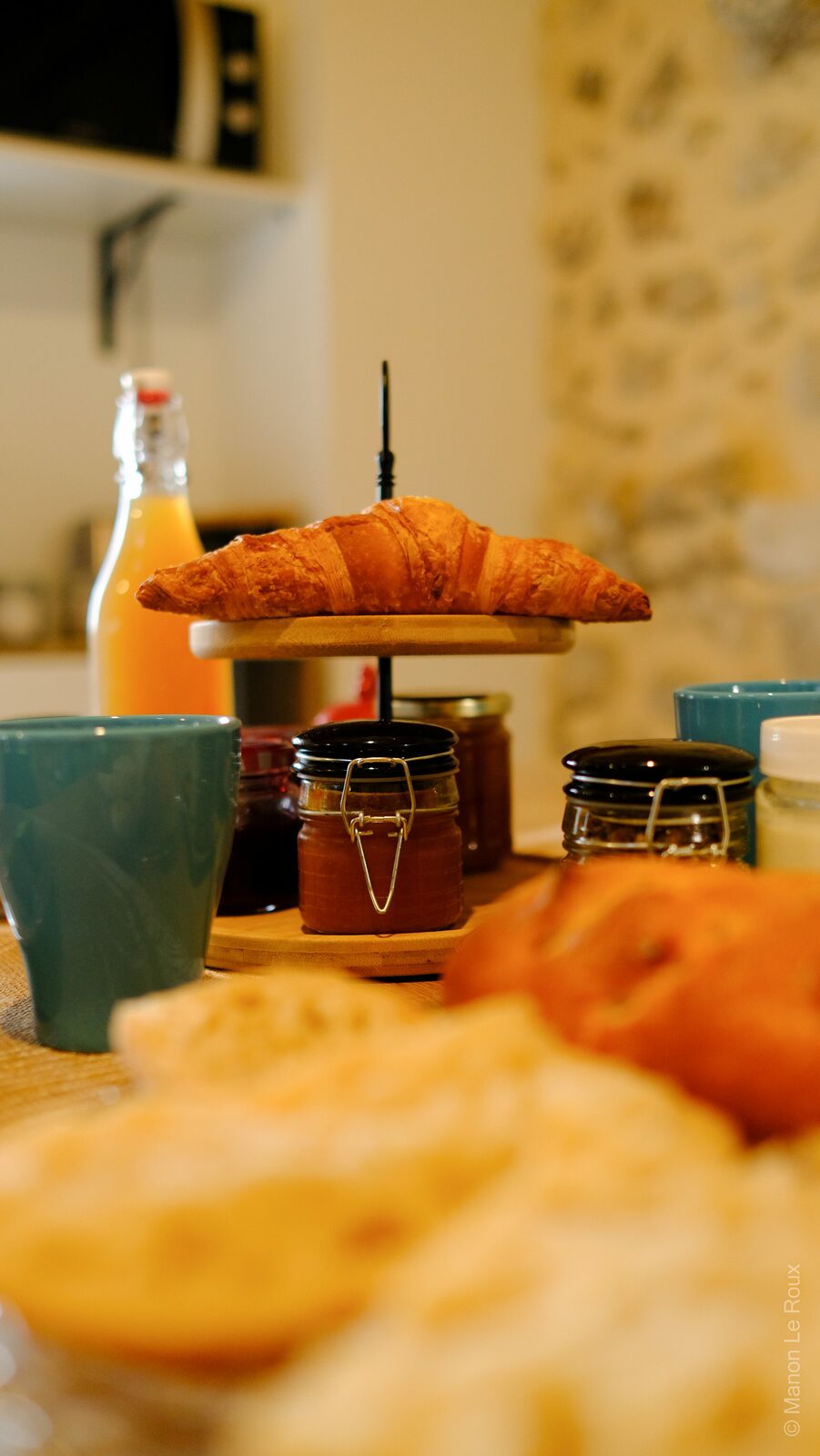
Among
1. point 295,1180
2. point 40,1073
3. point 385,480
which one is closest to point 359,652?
point 385,480

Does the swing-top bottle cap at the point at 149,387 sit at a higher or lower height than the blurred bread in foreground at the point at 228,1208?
higher

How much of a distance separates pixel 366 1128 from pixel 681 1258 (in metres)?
0.08

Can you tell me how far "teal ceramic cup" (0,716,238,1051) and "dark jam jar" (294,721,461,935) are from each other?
12cm

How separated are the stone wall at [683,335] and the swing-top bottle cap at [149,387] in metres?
1.52

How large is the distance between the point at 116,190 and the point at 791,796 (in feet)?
7.37

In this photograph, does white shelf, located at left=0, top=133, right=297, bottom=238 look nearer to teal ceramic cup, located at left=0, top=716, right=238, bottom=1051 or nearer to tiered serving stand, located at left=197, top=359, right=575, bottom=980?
tiered serving stand, located at left=197, top=359, right=575, bottom=980

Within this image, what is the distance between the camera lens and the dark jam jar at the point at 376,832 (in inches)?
28.5

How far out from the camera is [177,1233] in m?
0.25

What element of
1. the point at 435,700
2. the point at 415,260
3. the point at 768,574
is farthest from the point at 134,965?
the point at 415,260

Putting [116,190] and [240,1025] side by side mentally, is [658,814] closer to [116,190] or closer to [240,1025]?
[240,1025]

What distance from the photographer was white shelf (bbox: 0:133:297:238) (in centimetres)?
221

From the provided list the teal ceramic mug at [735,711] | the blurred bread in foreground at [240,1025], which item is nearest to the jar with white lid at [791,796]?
the teal ceramic mug at [735,711]

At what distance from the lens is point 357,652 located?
31.9 inches

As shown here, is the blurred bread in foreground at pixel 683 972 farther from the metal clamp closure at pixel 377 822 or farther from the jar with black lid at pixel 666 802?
the metal clamp closure at pixel 377 822
